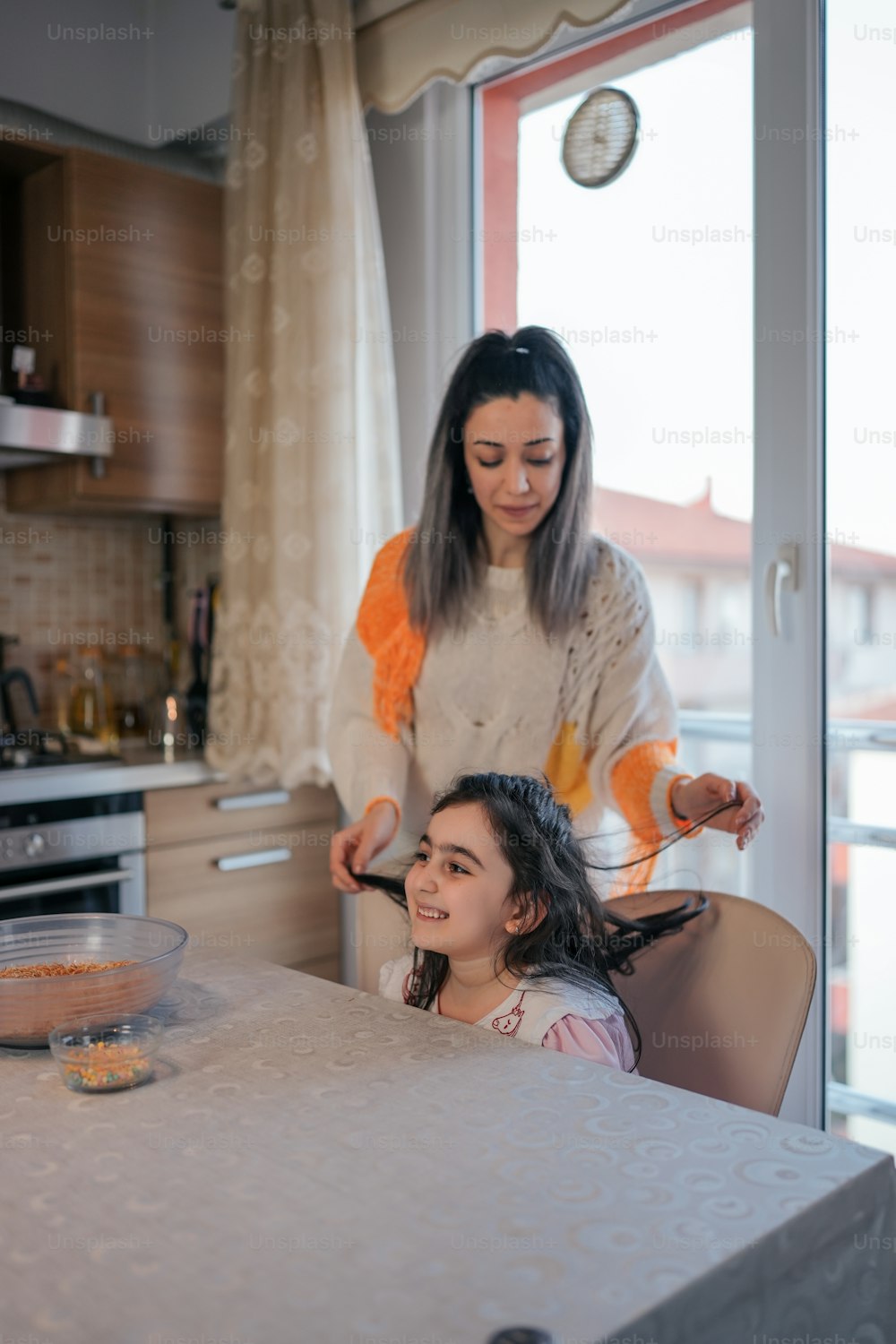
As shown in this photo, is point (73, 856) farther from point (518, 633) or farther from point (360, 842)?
point (518, 633)

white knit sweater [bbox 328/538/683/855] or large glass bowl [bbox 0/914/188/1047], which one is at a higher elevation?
white knit sweater [bbox 328/538/683/855]

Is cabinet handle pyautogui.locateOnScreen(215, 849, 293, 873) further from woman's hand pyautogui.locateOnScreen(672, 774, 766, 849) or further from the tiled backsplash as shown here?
woman's hand pyautogui.locateOnScreen(672, 774, 766, 849)

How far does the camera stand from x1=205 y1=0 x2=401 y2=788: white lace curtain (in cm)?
248

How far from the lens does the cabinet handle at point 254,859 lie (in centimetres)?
252

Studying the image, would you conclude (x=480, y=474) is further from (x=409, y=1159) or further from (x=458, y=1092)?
(x=409, y=1159)

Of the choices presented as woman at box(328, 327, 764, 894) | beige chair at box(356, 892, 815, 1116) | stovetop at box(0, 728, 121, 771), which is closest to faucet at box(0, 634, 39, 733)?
stovetop at box(0, 728, 121, 771)

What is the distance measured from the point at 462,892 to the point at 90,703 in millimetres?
1718

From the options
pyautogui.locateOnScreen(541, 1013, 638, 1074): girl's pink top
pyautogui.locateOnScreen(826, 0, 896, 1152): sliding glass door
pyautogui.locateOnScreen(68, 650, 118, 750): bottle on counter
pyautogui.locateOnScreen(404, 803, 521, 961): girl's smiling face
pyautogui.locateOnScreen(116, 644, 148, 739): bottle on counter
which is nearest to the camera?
pyautogui.locateOnScreen(541, 1013, 638, 1074): girl's pink top

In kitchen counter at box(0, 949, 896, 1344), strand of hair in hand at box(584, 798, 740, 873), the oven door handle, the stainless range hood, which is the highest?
the stainless range hood

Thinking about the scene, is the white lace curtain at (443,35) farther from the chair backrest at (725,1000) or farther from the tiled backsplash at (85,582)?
the chair backrest at (725,1000)

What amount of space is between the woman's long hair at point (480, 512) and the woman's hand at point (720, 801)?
33 cm

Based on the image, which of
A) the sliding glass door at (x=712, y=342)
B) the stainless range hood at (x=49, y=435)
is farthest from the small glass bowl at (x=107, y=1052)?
the stainless range hood at (x=49, y=435)

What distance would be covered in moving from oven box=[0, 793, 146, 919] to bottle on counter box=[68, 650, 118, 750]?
422 millimetres

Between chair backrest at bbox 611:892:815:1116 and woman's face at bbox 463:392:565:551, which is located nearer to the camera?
chair backrest at bbox 611:892:815:1116
